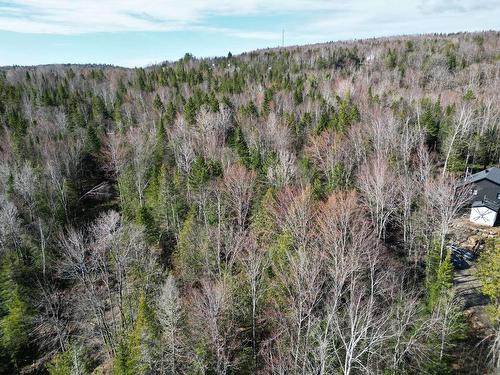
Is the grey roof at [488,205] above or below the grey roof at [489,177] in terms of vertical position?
below

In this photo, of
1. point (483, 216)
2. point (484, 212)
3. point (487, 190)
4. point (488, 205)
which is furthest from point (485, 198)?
point (483, 216)

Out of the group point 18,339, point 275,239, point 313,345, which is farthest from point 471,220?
point 18,339

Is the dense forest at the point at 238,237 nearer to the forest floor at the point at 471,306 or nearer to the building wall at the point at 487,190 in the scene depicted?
the forest floor at the point at 471,306

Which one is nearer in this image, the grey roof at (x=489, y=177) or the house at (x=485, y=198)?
the house at (x=485, y=198)

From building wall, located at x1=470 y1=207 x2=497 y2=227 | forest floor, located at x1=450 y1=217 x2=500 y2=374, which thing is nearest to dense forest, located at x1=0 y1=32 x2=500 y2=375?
forest floor, located at x1=450 y1=217 x2=500 y2=374

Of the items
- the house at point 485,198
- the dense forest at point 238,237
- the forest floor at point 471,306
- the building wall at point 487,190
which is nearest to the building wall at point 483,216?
the house at point 485,198

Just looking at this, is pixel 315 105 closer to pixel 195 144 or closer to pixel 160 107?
pixel 195 144

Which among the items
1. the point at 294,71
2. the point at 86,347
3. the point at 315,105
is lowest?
the point at 86,347
